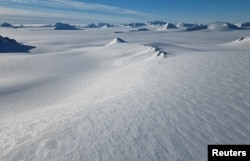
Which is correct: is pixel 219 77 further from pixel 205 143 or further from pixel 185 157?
pixel 185 157

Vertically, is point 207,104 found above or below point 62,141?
above

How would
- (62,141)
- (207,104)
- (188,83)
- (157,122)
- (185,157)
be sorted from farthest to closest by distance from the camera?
(188,83) < (207,104) < (157,122) < (62,141) < (185,157)

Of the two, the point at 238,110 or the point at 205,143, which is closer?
the point at 205,143

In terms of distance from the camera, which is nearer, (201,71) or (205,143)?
(205,143)

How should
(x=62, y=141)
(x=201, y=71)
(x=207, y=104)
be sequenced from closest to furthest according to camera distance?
(x=62, y=141), (x=207, y=104), (x=201, y=71)

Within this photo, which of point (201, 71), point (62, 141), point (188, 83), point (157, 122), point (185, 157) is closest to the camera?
point (185, 157)

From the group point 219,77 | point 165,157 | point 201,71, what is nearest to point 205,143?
point 165,157

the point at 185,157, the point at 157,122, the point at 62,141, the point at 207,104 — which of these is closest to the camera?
the point at 185,157

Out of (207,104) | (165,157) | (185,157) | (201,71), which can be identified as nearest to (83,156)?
(165,157)

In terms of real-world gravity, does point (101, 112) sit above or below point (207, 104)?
below

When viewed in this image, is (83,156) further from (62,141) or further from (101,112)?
(101,112)
